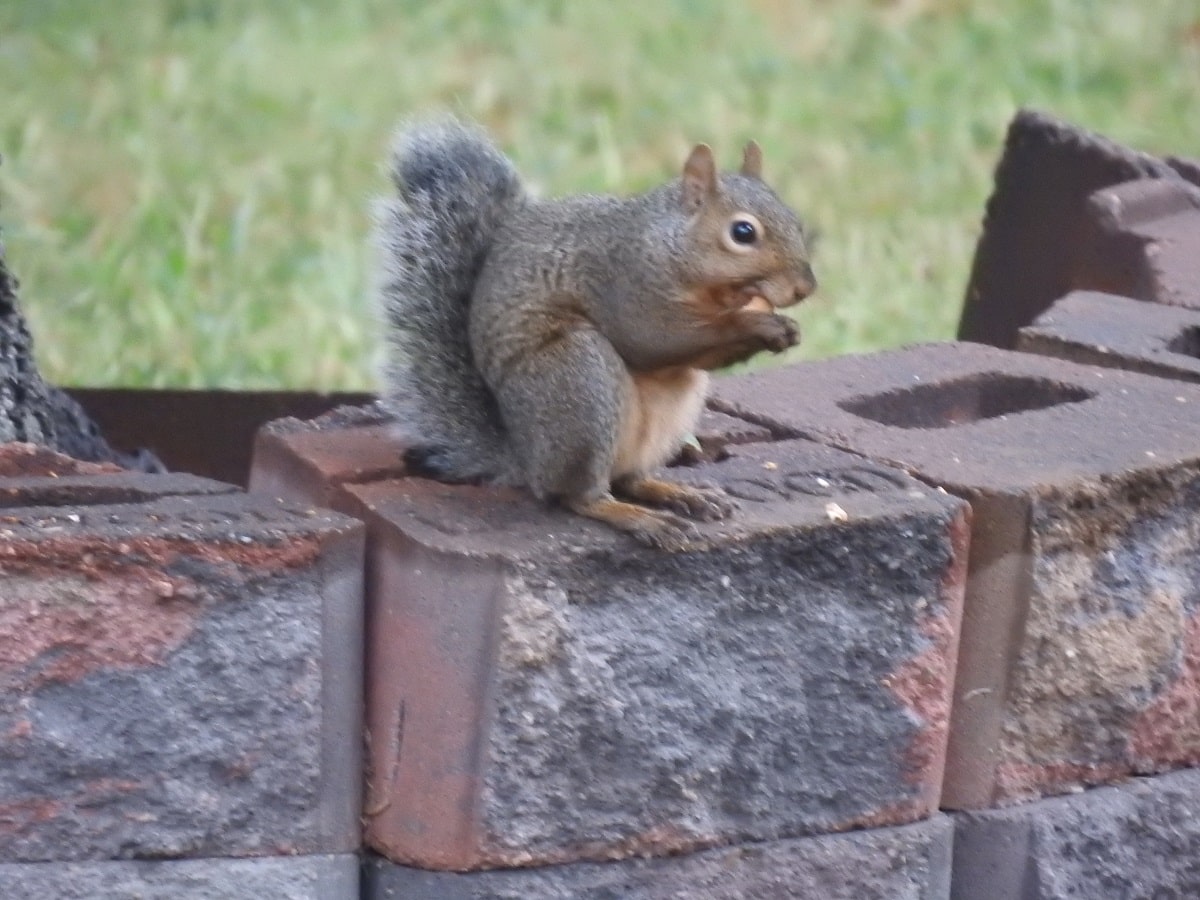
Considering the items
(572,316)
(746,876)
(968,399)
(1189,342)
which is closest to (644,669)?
(746,876)

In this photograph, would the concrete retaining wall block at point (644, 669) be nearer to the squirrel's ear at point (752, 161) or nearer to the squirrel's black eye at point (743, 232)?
the squirrel's black eye at point (743, 232)

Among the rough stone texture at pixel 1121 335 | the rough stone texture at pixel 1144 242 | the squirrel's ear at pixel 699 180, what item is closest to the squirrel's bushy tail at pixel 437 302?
the squirrel's ear at pixel 699 180

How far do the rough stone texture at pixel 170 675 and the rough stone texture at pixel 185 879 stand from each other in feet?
0.04

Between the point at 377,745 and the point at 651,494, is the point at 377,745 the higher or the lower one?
the lower one

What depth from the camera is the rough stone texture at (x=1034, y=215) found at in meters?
3.82

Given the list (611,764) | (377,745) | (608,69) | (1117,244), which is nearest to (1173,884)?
(611,764)

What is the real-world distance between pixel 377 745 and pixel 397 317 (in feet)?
1.59

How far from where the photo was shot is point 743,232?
220 centimetres

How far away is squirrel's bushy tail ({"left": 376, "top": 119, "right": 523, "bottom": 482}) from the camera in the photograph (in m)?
2.30

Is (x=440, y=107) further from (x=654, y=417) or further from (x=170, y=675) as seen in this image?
(x=170, y=675)

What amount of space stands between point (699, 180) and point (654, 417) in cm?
26

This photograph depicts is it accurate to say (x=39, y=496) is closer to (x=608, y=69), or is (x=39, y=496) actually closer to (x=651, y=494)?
(x=651, y=494)

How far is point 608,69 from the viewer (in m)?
6.65

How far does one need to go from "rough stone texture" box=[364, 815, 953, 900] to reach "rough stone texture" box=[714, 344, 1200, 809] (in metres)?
0.10
